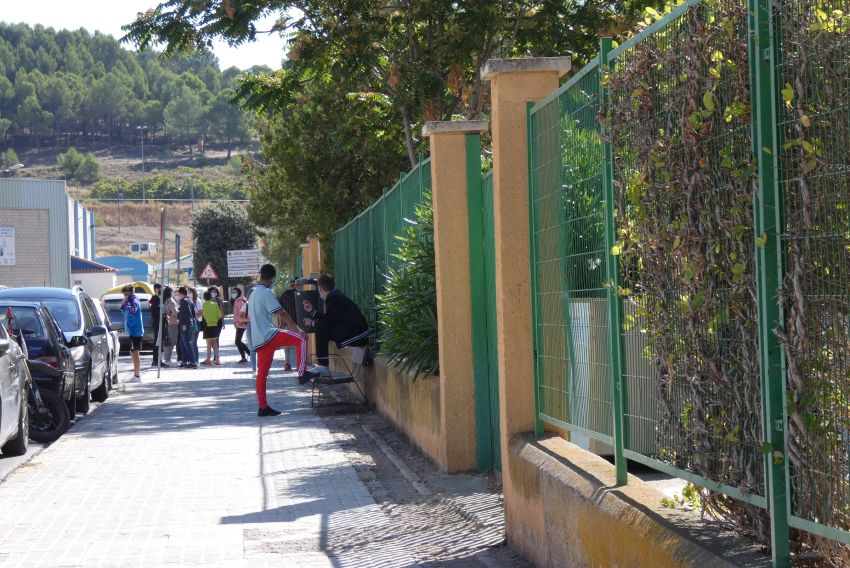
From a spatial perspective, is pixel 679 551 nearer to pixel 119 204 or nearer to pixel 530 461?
pixel 530 461

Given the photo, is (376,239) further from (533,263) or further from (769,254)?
(769,254)

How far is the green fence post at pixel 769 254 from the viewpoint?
361 centimetres

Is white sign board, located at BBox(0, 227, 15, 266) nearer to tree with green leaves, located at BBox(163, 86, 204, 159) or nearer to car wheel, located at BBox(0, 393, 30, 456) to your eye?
car wheel, located at BBox(0, 393, 30, 456)

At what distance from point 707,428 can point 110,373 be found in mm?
16669

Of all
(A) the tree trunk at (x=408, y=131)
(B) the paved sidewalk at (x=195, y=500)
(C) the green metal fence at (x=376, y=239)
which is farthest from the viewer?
(A) the tree trunk at (x=408, y=131)

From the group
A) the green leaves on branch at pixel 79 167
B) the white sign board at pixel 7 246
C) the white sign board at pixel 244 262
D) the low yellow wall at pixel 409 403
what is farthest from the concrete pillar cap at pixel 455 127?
the green leaves on branch at pixel 79 167

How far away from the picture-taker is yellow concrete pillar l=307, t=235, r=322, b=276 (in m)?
26.8

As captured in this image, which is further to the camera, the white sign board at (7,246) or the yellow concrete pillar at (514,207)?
the white sign board at (7,246)

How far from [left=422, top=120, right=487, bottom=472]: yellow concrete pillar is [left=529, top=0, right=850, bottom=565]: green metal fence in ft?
11.7

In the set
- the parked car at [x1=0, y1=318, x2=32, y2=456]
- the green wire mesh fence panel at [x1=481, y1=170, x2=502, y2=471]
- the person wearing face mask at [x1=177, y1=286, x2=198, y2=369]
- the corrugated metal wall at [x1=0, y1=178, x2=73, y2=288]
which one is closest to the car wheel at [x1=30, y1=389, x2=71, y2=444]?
the parked car at [x1=0, y1=318, x2=32, y2=456]

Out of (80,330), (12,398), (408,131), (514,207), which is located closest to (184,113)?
(408,131)

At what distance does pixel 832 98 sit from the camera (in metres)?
3.27

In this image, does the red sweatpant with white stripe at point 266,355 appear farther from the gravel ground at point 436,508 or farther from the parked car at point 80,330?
the gravel ground at point 436,508

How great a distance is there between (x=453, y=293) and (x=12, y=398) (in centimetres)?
454
